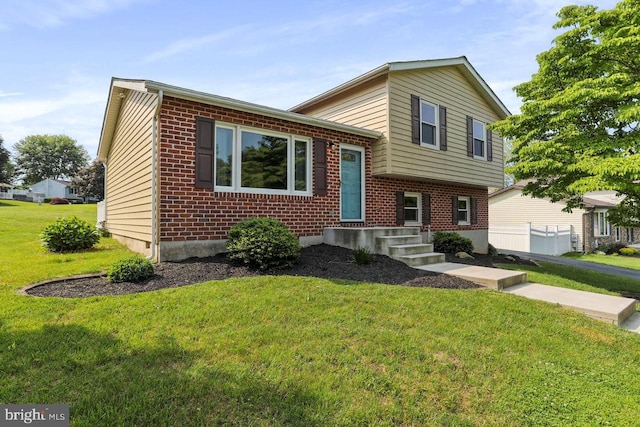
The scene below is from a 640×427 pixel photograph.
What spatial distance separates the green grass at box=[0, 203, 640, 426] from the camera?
7.67 ft

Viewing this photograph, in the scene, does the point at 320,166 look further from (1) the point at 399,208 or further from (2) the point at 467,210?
(2) the point at 467,210

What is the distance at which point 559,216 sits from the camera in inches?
827

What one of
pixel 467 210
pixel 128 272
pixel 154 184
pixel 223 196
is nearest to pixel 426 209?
pixel 467 210

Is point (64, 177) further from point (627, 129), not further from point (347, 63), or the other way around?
point (627, 129)

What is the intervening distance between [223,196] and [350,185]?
12.4 ft

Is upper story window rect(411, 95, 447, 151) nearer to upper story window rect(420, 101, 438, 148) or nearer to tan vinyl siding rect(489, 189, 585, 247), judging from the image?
upper story window rect(420, 101, 438, 148)

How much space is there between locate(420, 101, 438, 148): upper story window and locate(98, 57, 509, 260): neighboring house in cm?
3

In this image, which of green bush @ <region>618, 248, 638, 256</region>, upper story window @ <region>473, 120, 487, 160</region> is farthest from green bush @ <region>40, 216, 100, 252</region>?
green bush @ <region>618, 248, 638, 256</region>

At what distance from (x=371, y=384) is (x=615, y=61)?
357 inches

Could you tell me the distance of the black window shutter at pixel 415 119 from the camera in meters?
9.92

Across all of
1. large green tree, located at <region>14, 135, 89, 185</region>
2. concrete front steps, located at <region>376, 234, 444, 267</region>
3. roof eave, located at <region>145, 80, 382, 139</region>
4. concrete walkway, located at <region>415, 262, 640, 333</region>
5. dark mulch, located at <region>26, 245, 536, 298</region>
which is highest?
large green tree, located at <region>14, 135, 89, 185</region>

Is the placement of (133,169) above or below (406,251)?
above

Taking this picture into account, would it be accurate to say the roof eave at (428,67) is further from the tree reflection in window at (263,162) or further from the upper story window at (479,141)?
the tree reflection in window at (263,162)
